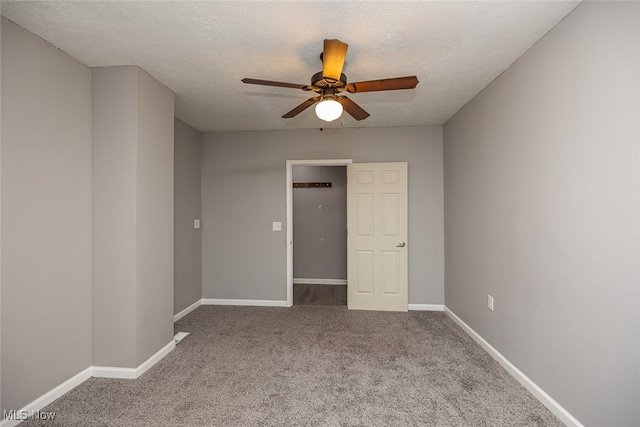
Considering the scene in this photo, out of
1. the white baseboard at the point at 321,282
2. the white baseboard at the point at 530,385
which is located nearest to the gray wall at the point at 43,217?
the white baseboard at the point at 530,385

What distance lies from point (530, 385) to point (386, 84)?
94.7 inches

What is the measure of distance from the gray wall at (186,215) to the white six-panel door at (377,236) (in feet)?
7.23

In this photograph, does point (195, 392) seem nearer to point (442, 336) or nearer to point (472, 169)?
point (442, 336)

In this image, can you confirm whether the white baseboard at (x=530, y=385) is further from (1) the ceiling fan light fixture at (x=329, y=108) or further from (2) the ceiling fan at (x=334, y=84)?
(1) the ceiling fan light fixture at (x=329, y=108)

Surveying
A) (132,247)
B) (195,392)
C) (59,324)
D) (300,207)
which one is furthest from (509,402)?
(300,207)

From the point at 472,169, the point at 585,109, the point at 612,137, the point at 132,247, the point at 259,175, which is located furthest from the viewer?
the point at 259,175

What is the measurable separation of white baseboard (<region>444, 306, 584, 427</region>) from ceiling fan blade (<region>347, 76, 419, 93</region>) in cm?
229

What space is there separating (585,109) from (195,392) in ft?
10.3

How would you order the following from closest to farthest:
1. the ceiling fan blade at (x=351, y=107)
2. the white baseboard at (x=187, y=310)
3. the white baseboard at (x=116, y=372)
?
1. the ceiling fan blade at (x=351, y=107)
2. the white baseboard at (x=116, y=372)
3. the white baseboard at (x=187, y=310)

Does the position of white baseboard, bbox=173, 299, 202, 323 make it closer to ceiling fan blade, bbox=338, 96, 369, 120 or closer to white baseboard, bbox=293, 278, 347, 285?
white baseboard, bbox=293, 278, 347, 285

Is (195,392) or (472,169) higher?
(472,169)

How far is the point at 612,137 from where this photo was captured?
1.53 meters

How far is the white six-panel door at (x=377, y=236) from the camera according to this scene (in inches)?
162

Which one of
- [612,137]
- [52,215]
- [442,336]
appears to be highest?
[612,137]
